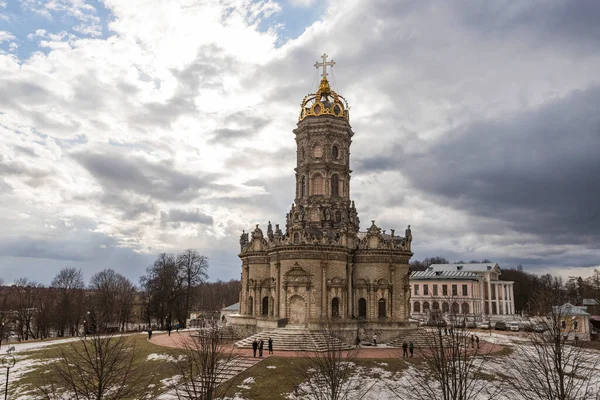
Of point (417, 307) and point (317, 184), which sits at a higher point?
point (317, 184)

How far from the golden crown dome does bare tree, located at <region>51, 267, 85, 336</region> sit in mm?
37439

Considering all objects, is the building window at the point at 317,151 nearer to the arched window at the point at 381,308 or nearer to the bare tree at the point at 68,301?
the arched window at the point at 381,308

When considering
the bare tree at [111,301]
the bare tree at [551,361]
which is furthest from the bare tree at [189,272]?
the bare tree at [551,361]

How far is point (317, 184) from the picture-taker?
50.4m

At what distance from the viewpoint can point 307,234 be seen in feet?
140

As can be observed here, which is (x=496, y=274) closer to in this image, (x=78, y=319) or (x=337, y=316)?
(x=337, y=316)

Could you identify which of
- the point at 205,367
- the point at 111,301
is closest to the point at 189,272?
the point at 111,301

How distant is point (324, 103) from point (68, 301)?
43670mm

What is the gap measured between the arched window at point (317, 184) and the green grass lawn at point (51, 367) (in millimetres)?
21450

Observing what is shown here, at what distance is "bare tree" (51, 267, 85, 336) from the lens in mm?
63188

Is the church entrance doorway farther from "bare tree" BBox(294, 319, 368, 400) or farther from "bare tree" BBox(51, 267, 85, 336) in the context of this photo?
"bare tree" BBox(51, 267, 85, 336)

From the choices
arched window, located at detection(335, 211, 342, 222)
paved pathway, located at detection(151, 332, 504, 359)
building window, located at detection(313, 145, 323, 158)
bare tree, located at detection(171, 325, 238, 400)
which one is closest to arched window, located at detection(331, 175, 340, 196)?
arched window, located at detection(335, 211, 342, 222)

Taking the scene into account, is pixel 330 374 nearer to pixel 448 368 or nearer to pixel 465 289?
pixel 448 368

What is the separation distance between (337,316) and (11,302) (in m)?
52.1
